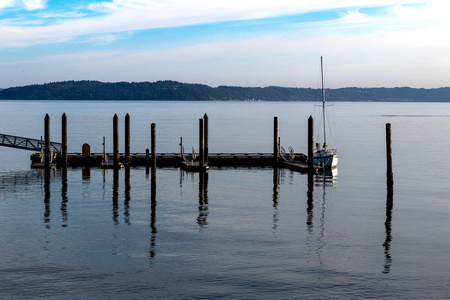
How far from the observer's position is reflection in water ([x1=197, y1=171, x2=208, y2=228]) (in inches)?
1291

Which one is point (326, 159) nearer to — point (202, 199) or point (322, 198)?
point (322, 198)

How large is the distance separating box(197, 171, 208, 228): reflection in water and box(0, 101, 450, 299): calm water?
69 mm

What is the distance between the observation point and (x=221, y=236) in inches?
1143

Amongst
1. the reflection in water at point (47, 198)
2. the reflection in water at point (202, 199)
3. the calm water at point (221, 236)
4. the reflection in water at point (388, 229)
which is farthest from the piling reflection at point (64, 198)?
the reflection in water at point (388, 229)

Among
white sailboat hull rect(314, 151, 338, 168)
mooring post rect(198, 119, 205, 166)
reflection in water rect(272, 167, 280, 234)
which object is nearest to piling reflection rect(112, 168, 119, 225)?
mooring post rect(198, 119, 205, 166)

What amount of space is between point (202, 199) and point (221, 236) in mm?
11170

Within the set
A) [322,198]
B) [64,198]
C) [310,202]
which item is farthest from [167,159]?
[310,202]

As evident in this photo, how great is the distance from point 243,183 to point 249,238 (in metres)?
19.2

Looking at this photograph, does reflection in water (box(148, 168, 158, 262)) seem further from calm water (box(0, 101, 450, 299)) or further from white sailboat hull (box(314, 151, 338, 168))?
white sailboat hull (box(314, 151, 338, 168))

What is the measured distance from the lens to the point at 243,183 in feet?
157

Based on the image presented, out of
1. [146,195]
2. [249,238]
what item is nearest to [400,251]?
[249,238]

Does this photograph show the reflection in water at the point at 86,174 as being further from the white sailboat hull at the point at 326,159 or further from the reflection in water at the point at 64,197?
the white sailboat hull at the point at 326,159

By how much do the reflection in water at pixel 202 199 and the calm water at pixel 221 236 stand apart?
7cm

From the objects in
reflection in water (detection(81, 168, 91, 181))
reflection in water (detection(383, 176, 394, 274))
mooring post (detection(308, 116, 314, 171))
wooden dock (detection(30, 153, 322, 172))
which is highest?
mooring post (detection(308, 116, 314, 171))
